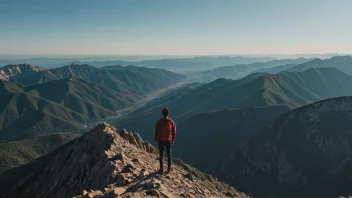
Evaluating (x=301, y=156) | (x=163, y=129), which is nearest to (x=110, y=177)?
(x=163, y=129)

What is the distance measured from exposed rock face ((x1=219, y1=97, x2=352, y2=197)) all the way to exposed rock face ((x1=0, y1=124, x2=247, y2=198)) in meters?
100

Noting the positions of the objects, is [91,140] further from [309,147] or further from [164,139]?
[309,147]

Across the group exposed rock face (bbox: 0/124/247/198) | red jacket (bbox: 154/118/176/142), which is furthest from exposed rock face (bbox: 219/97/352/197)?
red jacket (bbox: 154/118/176/142)

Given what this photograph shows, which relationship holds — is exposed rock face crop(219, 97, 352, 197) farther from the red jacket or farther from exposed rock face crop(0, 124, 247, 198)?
the red jacket

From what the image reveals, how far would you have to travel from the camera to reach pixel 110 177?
37.0 m

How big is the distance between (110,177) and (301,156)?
14057cm

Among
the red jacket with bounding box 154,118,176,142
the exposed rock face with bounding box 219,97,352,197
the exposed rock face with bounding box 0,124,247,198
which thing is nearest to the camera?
the exposed rock face with bounding box 0,124,247,198

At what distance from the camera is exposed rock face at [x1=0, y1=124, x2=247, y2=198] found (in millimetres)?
28594

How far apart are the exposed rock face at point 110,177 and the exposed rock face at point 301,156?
100 metres

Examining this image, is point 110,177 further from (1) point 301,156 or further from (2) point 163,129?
(1) point 301,156

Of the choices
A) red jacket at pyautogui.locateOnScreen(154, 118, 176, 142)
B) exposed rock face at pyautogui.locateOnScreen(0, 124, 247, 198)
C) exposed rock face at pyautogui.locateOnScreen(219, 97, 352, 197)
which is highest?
red jacket at pyautogui.locateOnScreen(154, 118, 176, 142)

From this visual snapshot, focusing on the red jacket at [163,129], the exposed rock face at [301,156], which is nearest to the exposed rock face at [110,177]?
the red jacket at [163,129]

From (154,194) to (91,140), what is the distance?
118 feet

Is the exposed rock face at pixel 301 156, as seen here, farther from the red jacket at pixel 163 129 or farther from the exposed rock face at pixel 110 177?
the red jacket at pixel 163 129
